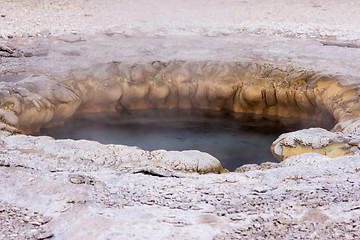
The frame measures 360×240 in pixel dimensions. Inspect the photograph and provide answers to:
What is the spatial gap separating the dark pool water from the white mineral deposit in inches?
4.1

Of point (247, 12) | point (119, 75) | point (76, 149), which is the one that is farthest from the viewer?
point (247, 12)

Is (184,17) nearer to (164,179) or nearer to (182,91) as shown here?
(182,91)

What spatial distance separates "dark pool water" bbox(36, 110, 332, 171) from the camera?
165 inches

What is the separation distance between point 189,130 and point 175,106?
1.37 feet

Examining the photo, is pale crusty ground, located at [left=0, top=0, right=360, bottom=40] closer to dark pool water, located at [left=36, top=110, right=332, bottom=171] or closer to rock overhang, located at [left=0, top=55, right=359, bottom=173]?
rock overhang, located at [left=0, top=55, right=359, bottom=173]

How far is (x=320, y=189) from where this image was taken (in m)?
1.96

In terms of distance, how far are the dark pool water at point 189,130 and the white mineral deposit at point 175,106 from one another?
0.10 meters

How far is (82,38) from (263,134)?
2.86 m

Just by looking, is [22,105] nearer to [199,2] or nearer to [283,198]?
[283,198]

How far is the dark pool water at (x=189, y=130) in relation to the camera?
13.7 feet

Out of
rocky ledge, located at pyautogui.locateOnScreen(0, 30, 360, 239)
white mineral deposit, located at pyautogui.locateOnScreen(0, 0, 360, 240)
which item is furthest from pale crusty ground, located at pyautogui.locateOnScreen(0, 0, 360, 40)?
rocky ledge, located at pyautogui.locateOnScreen(0, 30, 360, 239)

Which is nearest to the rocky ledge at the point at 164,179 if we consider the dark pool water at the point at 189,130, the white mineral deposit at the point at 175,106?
the white mineral deposit at the point at 175,106

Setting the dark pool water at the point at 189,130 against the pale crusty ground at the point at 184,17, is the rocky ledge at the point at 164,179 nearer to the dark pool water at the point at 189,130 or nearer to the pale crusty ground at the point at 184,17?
the dark pool water at the point at 189,130

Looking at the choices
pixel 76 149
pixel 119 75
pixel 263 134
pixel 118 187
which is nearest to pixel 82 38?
pixel 119 75
